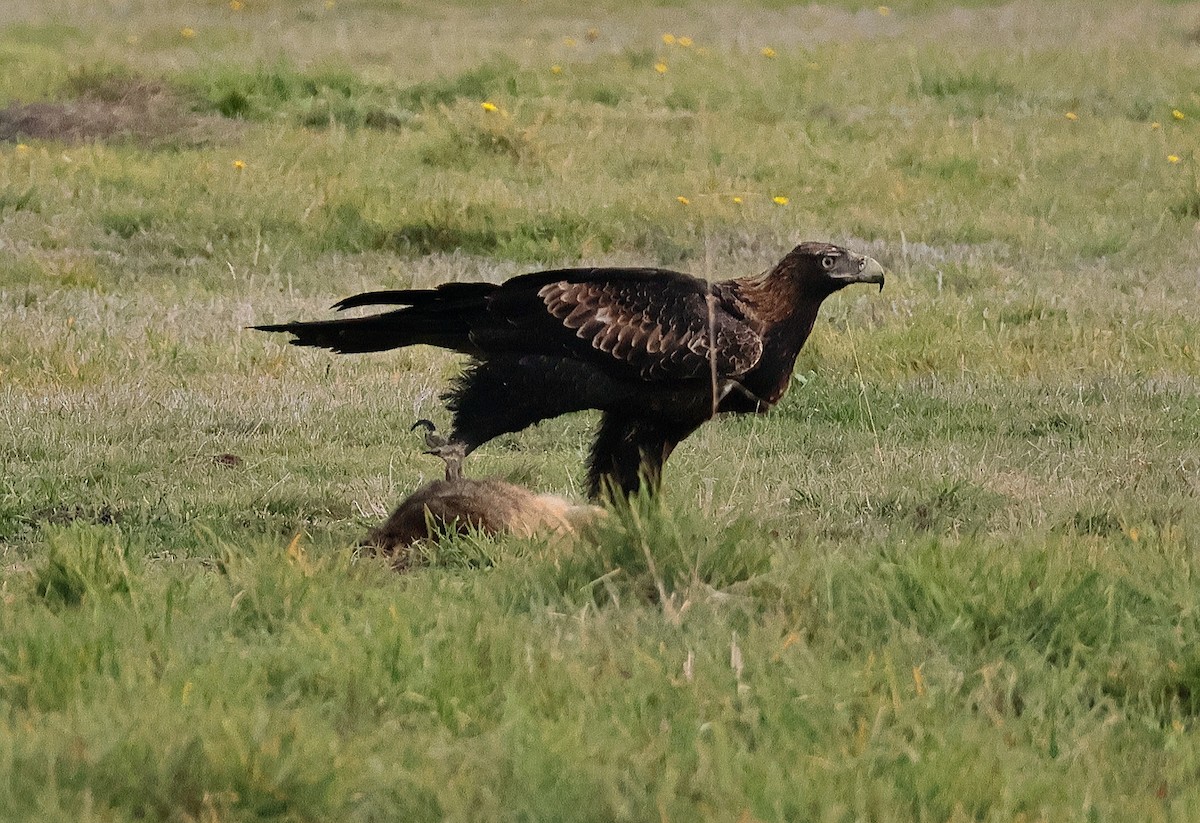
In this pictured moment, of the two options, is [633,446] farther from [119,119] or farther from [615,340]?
[119,119]

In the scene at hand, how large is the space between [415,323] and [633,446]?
81cm

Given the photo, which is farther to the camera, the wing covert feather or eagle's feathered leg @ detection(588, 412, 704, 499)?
eagle's feathered leg @ detection(588, 412, 704, 499)

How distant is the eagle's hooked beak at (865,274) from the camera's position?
567cm

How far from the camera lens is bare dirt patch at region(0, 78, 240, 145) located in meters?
13.3

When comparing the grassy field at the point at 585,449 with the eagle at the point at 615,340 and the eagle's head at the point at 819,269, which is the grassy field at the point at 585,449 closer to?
the eagle at the point at 615,340

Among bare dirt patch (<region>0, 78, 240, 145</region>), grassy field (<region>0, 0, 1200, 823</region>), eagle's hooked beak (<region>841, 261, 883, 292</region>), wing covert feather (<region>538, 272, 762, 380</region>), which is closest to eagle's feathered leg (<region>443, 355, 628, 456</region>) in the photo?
wing covert feather (<region>538, 272, 762, 380</region>)

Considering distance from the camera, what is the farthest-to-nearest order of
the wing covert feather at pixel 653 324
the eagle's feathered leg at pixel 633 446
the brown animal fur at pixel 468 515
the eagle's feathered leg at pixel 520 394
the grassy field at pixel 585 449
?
1. the eagle's feathered leg at pixel 633 446
2. the eagle's feathered leg at pixel 520 394
3. the wing covert feather at pixel 653 324
4. the brown animal fur at pixel 468 515
5. the grassy field at pixel 585 449

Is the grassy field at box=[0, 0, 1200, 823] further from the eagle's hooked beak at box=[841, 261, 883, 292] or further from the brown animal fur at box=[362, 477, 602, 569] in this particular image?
the eagle's hooked beak at box=[841, 261, 883, 292]

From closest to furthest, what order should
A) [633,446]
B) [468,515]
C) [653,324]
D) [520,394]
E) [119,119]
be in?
[468,515]
[653,324]
[520,394]
[633,446]
[119,119]

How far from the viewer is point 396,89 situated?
49.5ft

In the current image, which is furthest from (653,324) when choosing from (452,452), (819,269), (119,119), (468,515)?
(119,119)

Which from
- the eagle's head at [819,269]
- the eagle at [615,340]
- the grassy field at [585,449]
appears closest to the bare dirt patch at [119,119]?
the grassy field at [585,449]

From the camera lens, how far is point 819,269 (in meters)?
5.62

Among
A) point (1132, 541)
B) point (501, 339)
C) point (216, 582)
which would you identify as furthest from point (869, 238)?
point (216, 582)
